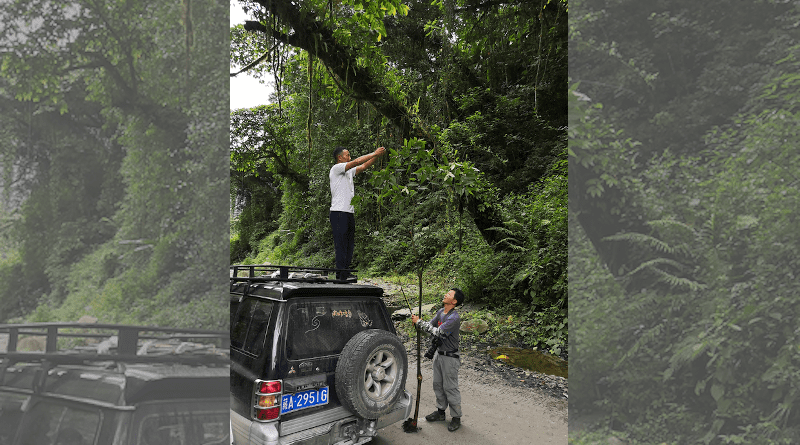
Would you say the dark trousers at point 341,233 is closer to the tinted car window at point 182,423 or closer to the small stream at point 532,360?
the small stream at point 532,360

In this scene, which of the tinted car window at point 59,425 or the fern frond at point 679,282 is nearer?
the tinted car window at point 59,425

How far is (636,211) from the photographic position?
16.7 ft

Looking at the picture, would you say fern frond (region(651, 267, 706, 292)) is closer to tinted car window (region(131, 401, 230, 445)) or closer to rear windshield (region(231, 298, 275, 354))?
rear windshield (region(231, 298, 275, 354))

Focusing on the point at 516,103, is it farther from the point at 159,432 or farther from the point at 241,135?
the point at 159,432

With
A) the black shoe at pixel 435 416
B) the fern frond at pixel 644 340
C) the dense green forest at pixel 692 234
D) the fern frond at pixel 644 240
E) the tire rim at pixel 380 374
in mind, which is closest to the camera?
the tire rim at pixel 380 374

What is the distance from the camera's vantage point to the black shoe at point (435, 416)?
437 centimetres

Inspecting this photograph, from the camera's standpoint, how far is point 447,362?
13.9 feet

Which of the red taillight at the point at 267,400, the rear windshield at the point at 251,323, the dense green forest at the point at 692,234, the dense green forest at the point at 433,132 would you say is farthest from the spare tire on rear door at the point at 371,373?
the dense green forest at the point at 692,234

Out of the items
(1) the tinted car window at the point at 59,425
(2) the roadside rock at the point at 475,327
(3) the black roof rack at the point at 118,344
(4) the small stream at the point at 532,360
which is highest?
(3) the black roof rack at the point at 118,344

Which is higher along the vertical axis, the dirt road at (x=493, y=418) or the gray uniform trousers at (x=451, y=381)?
the gray uniform trousers at (x=451, y=381)

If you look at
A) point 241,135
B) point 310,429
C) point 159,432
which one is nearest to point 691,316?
point 310,429

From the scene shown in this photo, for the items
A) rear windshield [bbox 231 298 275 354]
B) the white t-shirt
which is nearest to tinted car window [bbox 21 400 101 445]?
rear windshield [bbox 231 298 275 354]

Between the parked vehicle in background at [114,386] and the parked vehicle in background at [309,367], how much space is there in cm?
174

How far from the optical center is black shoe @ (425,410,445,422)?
14.3 feet
